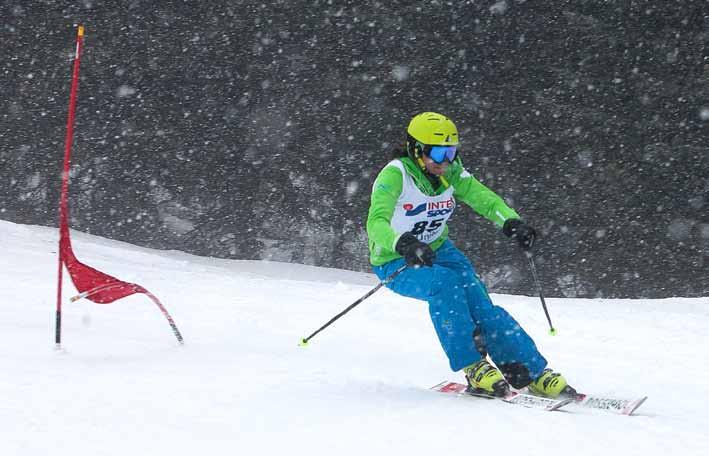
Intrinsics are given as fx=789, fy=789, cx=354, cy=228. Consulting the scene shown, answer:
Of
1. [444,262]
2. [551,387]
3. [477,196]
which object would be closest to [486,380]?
[551,387]

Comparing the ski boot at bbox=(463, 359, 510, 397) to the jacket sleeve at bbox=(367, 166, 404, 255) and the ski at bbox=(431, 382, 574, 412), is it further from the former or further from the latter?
the jacket sleeve at bbox=(367, 166, 404, 255)

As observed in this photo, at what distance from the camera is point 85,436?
2.75 metres

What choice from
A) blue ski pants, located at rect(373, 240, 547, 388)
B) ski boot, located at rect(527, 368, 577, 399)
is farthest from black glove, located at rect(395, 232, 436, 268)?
ski boot, located at rect(527, 368, 577, 399)

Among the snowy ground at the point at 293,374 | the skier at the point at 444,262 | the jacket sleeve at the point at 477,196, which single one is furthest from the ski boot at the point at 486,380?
the jacket sleeve at the point at 477,196

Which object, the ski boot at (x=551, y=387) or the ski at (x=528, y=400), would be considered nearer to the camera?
the ski at (x=528, y=400)

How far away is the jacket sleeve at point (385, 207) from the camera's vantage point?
385cm

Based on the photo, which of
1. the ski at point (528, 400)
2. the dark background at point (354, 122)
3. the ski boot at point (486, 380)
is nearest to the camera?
the ski at point (528, 400)

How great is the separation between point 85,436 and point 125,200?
375 inches

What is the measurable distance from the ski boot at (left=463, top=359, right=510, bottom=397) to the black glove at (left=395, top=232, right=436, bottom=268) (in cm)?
64

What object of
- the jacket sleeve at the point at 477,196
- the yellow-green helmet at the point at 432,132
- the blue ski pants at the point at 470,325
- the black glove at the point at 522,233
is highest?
the yellow-green helmet at the point at 432,132

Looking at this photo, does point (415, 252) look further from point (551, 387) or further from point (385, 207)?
Result: point (551, 387)

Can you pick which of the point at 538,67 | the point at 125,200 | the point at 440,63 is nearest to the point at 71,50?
the point at 125,200

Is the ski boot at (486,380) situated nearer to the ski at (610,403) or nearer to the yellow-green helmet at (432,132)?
the ski at (610,403)

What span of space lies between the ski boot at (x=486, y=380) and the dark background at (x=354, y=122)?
7443 mm
